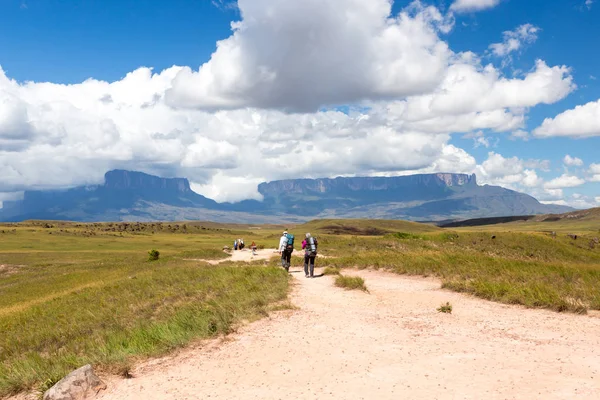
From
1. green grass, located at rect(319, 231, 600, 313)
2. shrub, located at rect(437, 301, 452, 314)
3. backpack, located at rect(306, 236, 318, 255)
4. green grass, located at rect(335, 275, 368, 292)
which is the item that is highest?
backpack, located at rect(306, 236, 318, 255)

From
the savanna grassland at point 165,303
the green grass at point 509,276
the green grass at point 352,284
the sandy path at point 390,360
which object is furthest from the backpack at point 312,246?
the sandy path at point 390,360

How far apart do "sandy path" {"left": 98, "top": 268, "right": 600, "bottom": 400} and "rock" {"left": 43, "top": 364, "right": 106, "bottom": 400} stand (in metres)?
0.42

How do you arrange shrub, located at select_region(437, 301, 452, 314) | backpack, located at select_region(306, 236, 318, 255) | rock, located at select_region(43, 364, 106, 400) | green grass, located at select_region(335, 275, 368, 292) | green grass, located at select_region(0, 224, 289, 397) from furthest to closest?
1. backpack, located at select_region(306, 236, 318, 255)
2. green grass, located at select_region(335, 275, 368, 292)
3. shrub, located at select_region(437, 301, 452, 314)
4. green grass, located at select_region(0, 224, 289, 397)
5. rock, located at select_region(43, 364, 106, 400)

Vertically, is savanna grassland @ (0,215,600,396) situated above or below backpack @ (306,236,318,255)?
below

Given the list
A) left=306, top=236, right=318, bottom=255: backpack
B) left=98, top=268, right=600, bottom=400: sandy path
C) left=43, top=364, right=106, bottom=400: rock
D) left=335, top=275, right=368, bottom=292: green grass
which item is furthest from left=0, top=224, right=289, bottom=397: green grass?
left=335, top=275, right=368, bottom=292: green grass

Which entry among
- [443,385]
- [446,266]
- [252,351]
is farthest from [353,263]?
[443,385]

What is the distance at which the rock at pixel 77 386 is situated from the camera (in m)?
9.67

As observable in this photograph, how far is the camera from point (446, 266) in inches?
1040

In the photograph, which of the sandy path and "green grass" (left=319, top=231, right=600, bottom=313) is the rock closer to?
the sandy path

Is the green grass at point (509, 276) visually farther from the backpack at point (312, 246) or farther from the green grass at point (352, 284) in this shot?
the backpack at point (312, 246)

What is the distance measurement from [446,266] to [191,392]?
802 inches

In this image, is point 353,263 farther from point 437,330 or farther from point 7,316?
point 7,316

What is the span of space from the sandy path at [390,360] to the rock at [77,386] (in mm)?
417

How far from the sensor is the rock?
31.7ft
